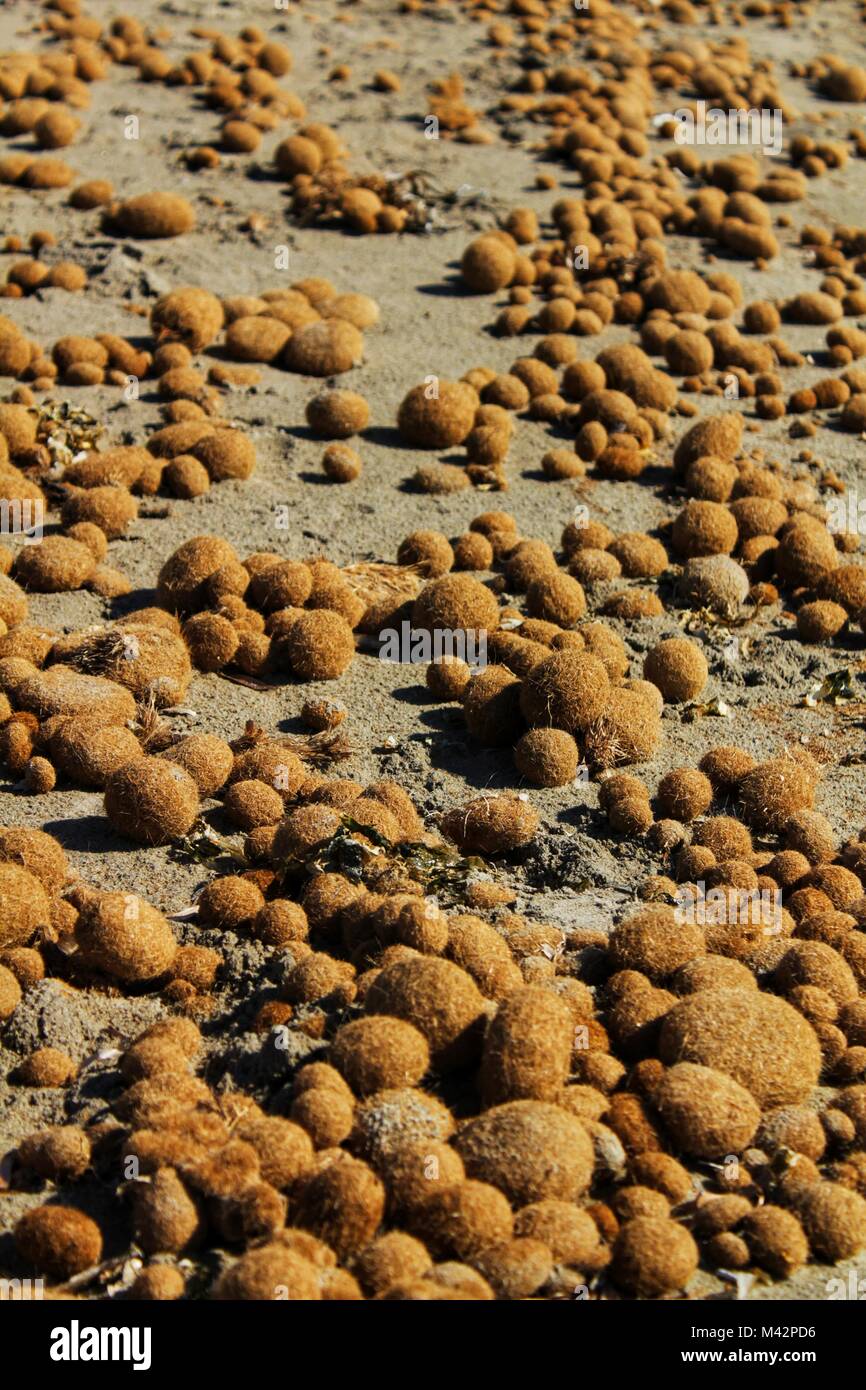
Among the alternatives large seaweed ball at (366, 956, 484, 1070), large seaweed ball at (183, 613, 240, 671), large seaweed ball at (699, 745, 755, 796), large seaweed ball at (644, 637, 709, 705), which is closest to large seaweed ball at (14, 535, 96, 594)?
large seaweed ball at (183, 613, 240, 671)

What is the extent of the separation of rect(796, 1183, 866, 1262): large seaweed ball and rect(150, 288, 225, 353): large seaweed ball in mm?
8601

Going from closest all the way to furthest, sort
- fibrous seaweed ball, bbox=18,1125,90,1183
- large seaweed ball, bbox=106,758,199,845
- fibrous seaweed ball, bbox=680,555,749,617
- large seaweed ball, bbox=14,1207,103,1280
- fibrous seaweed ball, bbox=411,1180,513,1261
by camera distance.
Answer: fibrous seaweed ball, bbox=411,1180,513,1261 < large seaweed ball, bbox=14,1207,103,1280 < fibrous seaweed ball, bbox=18,1125,90,1183 < large seaweed ball, bbox=106,758,199,845 < fibrous seaweed ball, bbox=680,555,749,617

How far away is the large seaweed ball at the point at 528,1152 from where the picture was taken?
5.30 metres


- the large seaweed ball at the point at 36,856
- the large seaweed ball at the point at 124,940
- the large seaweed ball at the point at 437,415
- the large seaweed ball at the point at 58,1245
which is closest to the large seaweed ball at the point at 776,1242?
the large seaweed ball at the point at 58,1245

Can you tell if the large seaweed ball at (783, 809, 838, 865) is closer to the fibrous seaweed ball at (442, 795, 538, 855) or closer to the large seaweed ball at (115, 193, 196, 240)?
the fibrous seaweed ball at (442, 795, 538, 855)

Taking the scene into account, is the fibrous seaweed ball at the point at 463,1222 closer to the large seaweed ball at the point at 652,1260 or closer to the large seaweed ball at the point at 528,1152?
the large seaweed ball at the point at 528,1152

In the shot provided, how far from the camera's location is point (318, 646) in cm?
872

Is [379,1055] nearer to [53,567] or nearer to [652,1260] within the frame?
[652,1260]

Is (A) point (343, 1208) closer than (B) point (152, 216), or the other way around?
(A) point (343, 1208)

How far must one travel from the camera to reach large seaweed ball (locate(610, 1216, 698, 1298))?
514 cm

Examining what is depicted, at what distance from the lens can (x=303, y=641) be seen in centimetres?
874

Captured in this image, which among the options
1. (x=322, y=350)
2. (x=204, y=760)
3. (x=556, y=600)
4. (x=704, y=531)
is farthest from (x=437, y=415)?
(x=204, y=760)

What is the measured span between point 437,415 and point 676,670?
10.8 ft

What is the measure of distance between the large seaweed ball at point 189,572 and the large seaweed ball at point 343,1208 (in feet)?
14.8
